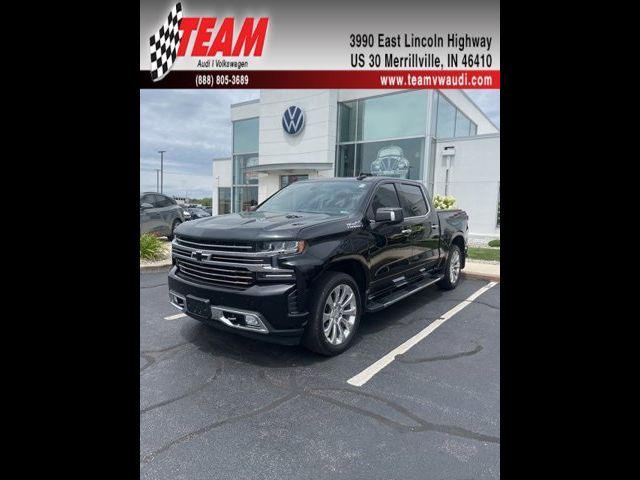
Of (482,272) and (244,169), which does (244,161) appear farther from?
(482,272)

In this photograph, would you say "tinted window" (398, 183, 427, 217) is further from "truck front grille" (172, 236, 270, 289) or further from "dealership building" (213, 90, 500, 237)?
"dealership building" (213, 90, 500, 237)

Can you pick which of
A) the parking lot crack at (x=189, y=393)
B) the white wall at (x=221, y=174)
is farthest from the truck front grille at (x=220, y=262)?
the white wall at (x=221, y=174)

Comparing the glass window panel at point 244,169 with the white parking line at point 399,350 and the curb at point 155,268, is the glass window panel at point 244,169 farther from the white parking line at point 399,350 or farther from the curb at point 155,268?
the white parking line at point 399,350

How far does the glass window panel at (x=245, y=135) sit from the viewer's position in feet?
64.2

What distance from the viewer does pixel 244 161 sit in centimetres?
1986

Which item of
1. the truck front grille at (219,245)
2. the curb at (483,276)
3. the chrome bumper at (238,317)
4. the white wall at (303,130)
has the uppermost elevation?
the white wall at (303,130)

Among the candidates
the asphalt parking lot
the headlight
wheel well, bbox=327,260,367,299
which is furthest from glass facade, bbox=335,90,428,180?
the headlight

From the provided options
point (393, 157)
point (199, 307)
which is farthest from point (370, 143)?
point (199, 307)

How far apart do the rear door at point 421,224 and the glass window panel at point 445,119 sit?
11.0 metres

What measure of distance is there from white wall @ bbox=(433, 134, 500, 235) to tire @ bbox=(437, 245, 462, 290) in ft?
30.3

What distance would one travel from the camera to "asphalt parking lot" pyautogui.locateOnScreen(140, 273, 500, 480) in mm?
2029

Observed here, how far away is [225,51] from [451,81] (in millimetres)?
2793
